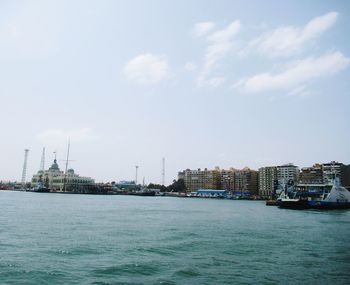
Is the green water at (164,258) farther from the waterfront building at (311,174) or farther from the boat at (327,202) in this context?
the waterfront building at (311,174)

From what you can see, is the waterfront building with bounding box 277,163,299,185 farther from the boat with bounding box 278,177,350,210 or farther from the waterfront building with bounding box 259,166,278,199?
the boat with bounding box 278,177,350,210

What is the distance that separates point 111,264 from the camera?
1702 cm

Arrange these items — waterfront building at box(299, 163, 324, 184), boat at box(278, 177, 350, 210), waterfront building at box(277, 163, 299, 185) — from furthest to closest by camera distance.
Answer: waterfront building at box(277, 163, 299, 185)
waterfront building at box(299, 163, 324, 184)
boat at box(278, 177, 350, 210)

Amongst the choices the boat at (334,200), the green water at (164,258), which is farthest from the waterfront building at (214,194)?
the green water at (164,258)

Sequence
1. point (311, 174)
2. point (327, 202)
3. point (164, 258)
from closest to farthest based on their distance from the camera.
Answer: point (164, 258)
point (327, 202)
point (311, 174)

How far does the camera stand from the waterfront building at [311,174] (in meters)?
177

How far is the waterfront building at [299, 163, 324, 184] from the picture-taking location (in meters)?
177

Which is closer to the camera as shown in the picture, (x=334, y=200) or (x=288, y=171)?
(x=334, y=200)

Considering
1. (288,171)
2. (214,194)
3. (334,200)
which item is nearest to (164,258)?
(334,200)

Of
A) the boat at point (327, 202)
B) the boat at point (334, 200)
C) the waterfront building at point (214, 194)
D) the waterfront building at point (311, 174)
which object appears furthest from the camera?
the waterfront building at point (214, 194)

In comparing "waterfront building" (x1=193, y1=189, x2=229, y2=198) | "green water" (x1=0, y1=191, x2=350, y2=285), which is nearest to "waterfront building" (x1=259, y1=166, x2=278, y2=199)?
"waterfront building" (x1=193, y1=189, x2=229, y2=198)

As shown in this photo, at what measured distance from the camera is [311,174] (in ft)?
589

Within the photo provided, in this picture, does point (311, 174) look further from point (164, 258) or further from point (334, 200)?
point (164, 258)

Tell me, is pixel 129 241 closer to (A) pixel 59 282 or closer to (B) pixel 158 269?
(B) pixel 158 269
